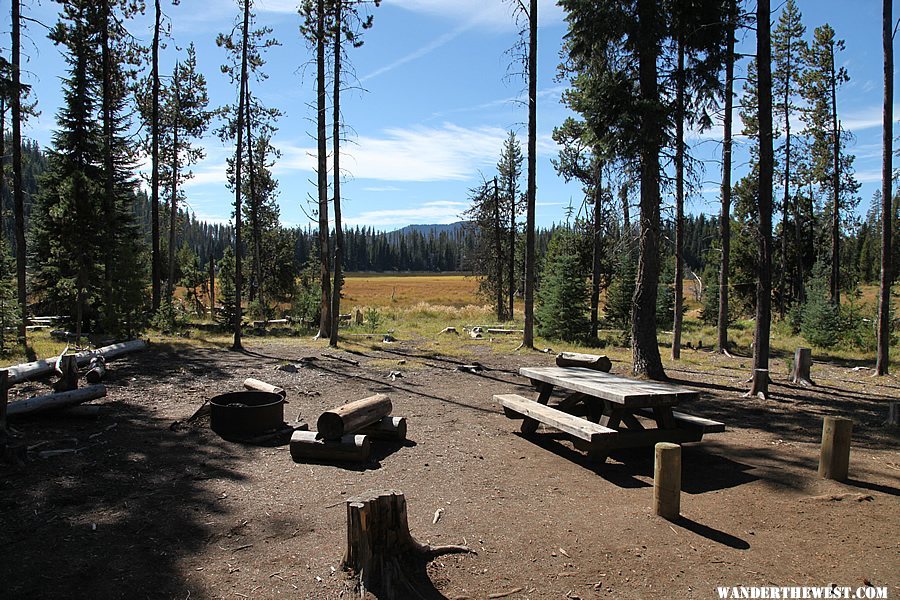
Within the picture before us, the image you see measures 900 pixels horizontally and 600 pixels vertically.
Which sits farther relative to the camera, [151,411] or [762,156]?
[762,156]

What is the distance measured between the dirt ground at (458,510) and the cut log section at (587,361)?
1.84 meters

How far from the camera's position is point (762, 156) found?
9.97 m

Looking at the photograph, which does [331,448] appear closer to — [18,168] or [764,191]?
[764,191]

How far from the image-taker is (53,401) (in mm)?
7695

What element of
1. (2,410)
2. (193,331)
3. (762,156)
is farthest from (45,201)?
(762,156)

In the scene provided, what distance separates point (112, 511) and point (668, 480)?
5.12 m

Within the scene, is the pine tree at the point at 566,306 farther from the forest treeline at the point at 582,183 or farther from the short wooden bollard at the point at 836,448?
the short wooden bollard at the point at 836,448

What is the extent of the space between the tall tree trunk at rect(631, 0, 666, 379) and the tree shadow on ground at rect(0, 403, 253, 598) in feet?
27.9

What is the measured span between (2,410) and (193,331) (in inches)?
606

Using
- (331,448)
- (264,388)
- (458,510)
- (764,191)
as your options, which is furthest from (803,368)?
(264,388)

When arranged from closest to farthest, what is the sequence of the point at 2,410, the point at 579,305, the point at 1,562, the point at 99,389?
the point at 1,562
the point at 2,410
the point at 99,389
the point at 579,305

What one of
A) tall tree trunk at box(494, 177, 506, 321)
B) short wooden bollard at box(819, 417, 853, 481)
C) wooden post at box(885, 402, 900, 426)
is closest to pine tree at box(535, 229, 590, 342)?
tall tree trunk at box(494, 177, 506, 321)

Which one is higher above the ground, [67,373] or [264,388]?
[67,373]

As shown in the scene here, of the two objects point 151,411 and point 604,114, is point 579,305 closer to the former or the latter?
point 604,114
